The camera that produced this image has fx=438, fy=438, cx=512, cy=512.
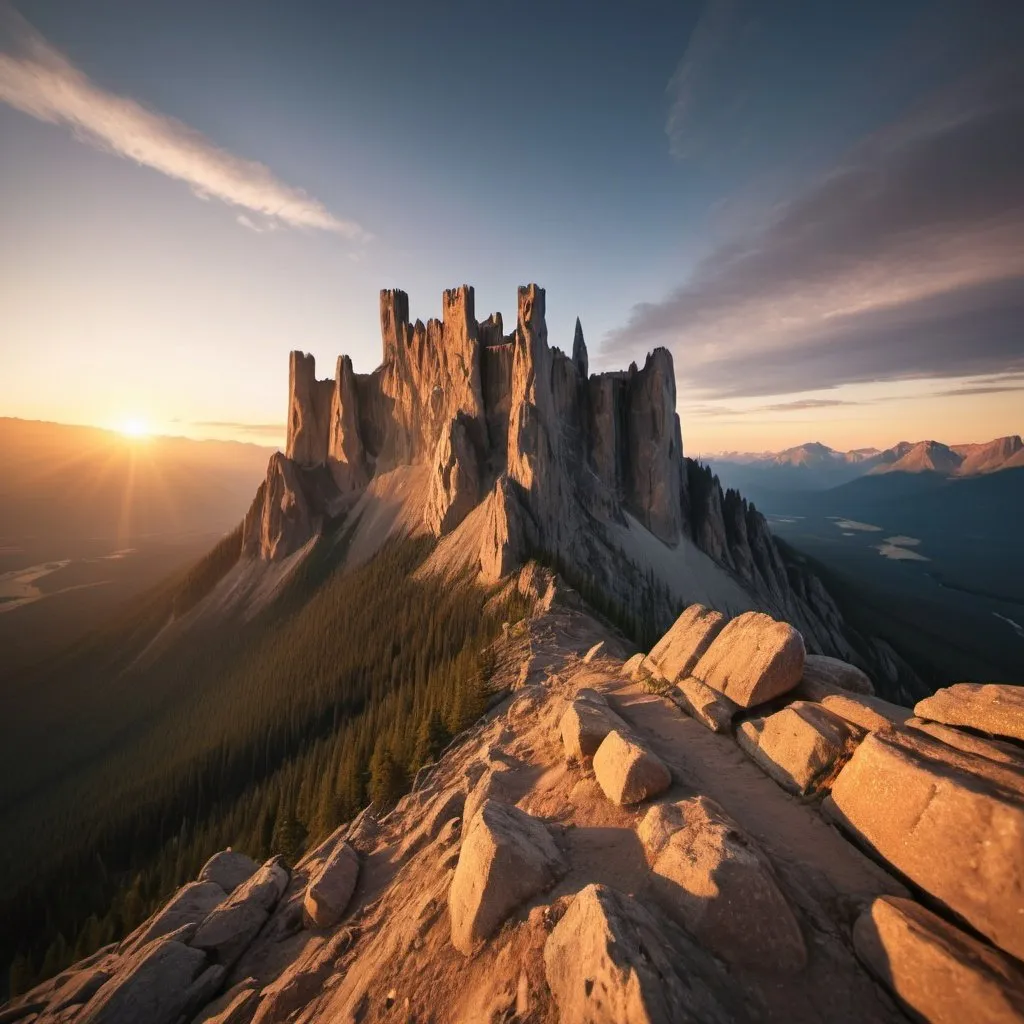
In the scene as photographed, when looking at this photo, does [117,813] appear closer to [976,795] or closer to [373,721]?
[373,721]

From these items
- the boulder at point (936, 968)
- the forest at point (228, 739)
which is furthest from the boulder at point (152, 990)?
the boulder at point (936, 968)

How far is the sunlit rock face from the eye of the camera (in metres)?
63.5

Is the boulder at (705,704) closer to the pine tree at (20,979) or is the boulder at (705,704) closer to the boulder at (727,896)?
the boulder at (727,896)

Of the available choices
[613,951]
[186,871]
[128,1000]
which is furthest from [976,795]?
[186,871]

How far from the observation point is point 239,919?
1405 cm

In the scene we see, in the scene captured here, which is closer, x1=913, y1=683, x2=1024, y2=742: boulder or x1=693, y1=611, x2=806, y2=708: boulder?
x1=913, y1=683, x2=1024, y2=742: boulder

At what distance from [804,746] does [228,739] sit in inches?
2516

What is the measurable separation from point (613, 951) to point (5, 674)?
155337 millimetres

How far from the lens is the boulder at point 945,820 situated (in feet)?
21.3

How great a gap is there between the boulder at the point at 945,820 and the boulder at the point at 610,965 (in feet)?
15.6

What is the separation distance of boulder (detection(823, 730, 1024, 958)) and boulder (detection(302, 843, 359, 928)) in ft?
44.8

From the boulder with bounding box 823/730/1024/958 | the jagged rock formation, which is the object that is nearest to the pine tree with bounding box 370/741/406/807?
the boulder with bounding box 823/730/1024/958

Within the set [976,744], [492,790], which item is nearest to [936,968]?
[976,744]

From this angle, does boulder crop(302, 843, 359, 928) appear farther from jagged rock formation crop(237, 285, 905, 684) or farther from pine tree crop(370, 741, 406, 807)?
jagged rock formation crop(237, 285, 905, 684)
